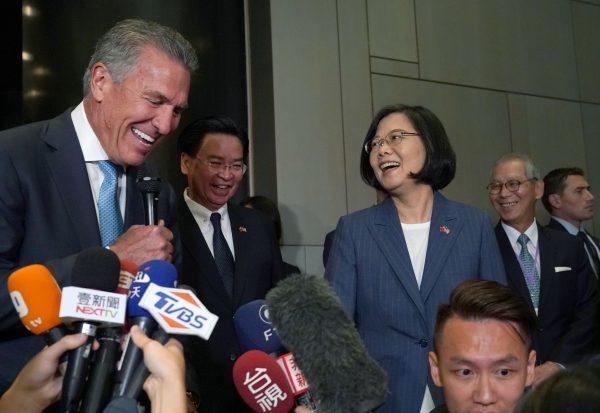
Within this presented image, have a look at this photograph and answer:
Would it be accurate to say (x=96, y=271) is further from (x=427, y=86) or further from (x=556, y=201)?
(x=427, y=86)

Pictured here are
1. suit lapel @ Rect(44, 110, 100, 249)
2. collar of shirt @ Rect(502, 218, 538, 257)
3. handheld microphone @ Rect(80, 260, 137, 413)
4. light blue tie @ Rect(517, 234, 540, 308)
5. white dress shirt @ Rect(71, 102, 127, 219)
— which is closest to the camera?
handheld microphone @ Rect(80, 260, 137, 413)

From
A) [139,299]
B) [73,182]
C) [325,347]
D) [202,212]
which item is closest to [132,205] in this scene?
[73,182]

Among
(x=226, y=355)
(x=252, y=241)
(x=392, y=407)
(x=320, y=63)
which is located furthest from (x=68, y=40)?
(x=392, y=407)

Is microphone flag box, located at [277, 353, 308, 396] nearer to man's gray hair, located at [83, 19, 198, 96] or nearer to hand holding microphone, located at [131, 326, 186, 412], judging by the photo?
hand holding microphone, located at [131, 326, 186, 412]

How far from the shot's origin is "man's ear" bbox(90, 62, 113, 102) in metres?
2.03

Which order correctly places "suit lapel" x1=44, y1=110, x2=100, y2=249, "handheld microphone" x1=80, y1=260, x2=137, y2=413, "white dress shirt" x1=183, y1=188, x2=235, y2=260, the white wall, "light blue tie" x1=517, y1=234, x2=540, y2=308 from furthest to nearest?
the white wall, "light blue tie" x1=517, y1=234, x2=540, y2=308, "white dress shirt" x1=183, y1=188, x2=235, y2=260, "suit lapel" x1=44, y1=110, x2=100, y2=249, "handheld microphone" x1=80, y1=260, x2=137, y2=413

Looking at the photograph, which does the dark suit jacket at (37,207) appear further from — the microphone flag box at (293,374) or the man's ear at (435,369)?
the man's ear at (435,369)

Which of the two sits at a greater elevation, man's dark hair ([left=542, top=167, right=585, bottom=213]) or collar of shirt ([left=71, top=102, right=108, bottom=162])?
man's dark hair ([left=542, top=167, right=585, bottom=213])

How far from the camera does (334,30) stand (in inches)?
192

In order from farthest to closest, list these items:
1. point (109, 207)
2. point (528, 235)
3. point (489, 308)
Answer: point (528, 235)
point (489, 308)
point (109, 207)

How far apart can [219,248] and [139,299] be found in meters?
1.69

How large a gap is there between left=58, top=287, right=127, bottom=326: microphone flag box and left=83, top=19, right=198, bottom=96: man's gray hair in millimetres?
864

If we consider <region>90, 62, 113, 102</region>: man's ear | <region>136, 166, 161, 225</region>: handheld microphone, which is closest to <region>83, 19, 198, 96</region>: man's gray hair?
<region>90, 62, 113, 102</region>: man's ear

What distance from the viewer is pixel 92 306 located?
130 cm
